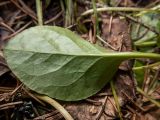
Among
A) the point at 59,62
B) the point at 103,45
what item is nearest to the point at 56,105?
the point at 59,62

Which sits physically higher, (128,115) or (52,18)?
(52,18)

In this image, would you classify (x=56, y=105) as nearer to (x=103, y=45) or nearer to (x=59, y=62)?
(x=59, y=62)

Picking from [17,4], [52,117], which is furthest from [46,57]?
[17,4]

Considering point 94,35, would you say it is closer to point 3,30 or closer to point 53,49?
point 53,49

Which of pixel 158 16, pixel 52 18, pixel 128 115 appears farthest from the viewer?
pixel 158 16

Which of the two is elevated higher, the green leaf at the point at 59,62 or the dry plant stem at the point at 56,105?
the green leaf at the point at 59,62

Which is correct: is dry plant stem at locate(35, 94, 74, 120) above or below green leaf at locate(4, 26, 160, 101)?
below

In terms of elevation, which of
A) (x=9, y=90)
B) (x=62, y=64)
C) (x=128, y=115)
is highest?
(x=62, y=64)

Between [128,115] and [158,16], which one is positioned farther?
[158,16]
